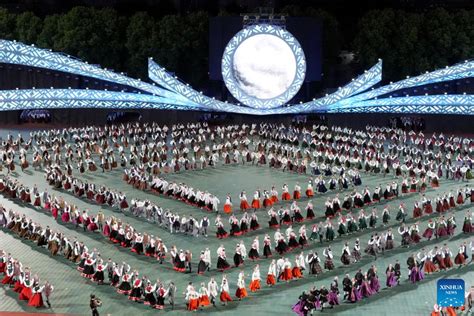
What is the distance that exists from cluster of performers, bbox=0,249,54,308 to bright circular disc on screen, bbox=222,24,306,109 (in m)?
28.3

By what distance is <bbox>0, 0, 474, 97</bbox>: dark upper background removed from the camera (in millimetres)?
56875

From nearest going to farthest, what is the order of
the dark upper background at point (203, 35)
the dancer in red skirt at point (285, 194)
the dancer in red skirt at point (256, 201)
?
the dancer in red skirt at point (256, 201) → the dancer in red skirt at point (285, 194) → the dark upper background at point (203, 35)

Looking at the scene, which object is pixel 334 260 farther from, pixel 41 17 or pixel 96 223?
pixel 41 17

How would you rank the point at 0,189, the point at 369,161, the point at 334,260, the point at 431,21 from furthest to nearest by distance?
the point at 431,21 < the point at 369,161 < the point at 0,189 < the point at 334,260

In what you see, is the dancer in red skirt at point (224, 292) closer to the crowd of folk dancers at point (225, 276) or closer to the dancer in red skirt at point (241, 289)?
the crowd of folk dancers at point (225, 276)

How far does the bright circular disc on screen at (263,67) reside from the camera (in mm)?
51500

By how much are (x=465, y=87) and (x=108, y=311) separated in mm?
39282

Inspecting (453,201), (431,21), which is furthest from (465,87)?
(453,201)

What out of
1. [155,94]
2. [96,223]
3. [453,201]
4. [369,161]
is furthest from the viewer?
[155,94]

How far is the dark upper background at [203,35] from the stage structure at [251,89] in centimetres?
572

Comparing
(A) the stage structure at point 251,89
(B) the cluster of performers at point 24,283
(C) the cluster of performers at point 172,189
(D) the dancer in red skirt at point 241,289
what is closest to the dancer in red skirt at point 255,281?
(D) the dancer in red skirt at point 241,289

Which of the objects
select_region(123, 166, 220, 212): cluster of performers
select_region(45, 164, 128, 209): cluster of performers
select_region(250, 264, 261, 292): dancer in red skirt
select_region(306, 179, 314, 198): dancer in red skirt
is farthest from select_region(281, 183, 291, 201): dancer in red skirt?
select_region(250, 264, 261, 292): dancer in red skirt

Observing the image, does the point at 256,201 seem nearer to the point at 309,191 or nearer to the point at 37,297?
the point at 309,191

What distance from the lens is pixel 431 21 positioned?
5688 cm
